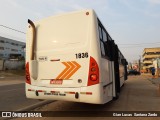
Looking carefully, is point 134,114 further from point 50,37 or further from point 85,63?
point 50,37

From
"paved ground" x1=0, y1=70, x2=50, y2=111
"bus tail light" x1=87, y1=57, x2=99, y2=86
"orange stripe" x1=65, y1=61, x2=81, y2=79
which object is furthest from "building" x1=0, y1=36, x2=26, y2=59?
"bus tail light" x1=87, y1=57, x2=99, y2=86

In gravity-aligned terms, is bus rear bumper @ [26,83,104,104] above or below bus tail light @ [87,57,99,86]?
below

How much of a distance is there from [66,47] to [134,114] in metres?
3.25

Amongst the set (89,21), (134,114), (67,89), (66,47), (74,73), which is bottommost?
(134,114)

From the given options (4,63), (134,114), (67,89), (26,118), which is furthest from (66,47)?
(4,63)

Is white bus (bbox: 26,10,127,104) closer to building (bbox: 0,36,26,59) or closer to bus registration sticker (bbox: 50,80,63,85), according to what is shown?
bus registration sticker (bbox: 50,80,63,85)

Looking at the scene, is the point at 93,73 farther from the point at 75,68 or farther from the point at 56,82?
the point at 56,82

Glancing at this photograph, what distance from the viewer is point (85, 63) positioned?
7.84 m

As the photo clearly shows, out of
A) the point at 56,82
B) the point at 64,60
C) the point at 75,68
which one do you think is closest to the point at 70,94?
the point at 56,82

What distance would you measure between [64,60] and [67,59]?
11cm

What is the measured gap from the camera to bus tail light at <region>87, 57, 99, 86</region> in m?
7.62

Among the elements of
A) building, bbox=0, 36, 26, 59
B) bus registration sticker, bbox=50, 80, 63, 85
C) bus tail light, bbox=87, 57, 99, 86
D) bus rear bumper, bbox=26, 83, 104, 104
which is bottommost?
bus rear bumper, bbox=26, 83, 104, 104

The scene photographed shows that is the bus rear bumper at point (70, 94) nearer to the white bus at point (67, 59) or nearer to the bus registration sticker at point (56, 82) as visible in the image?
the white bus at point (67, 59)

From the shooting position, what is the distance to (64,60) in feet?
26.9
